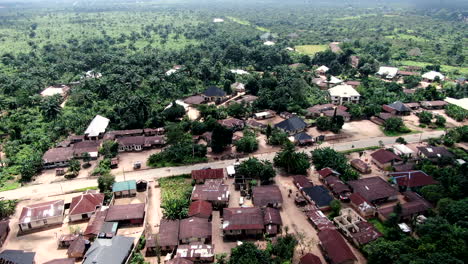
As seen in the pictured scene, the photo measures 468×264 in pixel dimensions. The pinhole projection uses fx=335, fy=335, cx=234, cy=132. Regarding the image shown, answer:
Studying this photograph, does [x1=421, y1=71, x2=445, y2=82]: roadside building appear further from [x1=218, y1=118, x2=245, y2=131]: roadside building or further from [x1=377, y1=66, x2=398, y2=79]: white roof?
[x1=218, y1=118, x2=245, y2=131]: roadside building

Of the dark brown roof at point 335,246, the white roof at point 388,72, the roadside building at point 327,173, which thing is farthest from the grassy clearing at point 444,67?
the dark brown roof at point 335,246

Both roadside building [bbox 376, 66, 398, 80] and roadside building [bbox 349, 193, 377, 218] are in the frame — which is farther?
roadside building [bbox 376, 66, 398, 80]

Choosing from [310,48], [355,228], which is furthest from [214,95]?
[310,48]

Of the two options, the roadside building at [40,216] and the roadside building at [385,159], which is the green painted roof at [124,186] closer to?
the roadside building at [40,216]

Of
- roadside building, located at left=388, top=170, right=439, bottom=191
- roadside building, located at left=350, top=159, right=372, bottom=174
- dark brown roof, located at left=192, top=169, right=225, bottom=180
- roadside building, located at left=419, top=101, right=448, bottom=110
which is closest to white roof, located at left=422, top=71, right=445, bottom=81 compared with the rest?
roadside building, located at left=419, top=101, right=448, bottom=110

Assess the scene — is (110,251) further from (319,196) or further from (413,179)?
(413,179)
